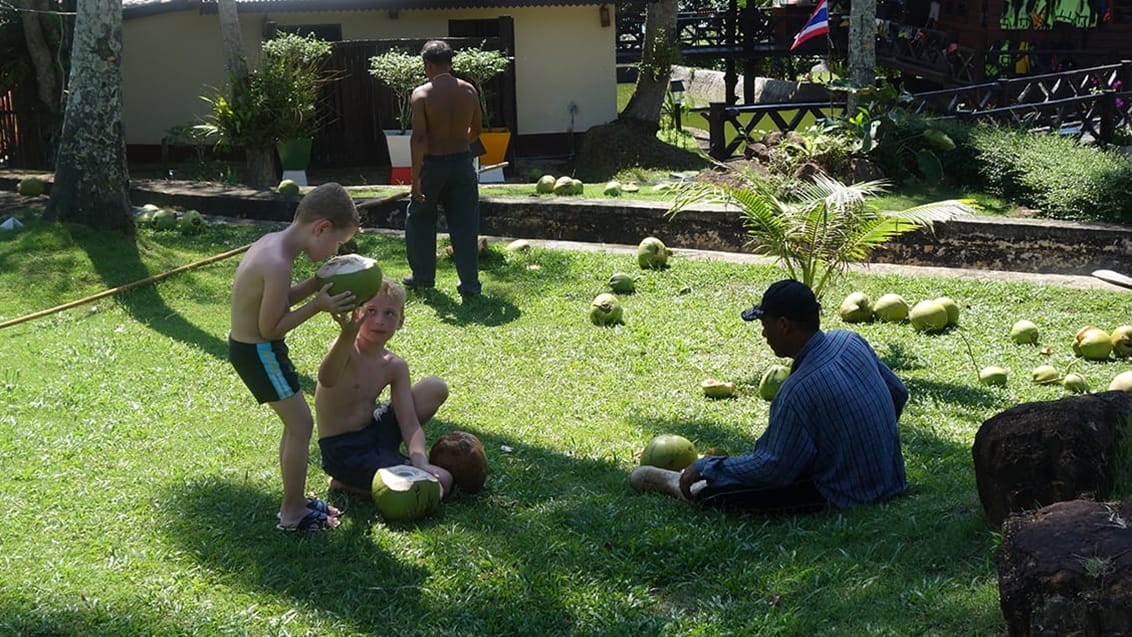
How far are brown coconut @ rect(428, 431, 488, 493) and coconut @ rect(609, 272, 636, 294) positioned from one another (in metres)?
4.67

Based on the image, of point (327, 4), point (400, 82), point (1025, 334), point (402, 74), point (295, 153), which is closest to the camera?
point (1025, 334)

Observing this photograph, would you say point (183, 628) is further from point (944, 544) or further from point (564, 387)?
point (564, 387)

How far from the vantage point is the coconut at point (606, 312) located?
9.21 meters

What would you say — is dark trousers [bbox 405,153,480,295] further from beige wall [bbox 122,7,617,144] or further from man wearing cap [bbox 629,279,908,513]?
beige wall [bbox 122,7,617,144]

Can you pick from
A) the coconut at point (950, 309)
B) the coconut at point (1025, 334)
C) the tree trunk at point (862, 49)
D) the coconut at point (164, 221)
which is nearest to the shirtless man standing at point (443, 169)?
the coconut at point (164, 221)

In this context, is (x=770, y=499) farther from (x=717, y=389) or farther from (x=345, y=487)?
(x=717, y=389)

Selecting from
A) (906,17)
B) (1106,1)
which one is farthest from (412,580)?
(906,17)

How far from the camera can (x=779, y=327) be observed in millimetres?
5289

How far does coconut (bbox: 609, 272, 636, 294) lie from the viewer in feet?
33.5

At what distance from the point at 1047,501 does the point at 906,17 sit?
27.8 metres

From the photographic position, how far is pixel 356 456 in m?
5.55

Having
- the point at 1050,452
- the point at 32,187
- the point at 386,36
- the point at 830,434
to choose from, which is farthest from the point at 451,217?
the point at 386,36

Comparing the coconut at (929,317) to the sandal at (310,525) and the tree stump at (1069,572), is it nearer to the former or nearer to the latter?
the sandal at (310,525)

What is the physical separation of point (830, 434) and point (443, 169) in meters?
5.43
